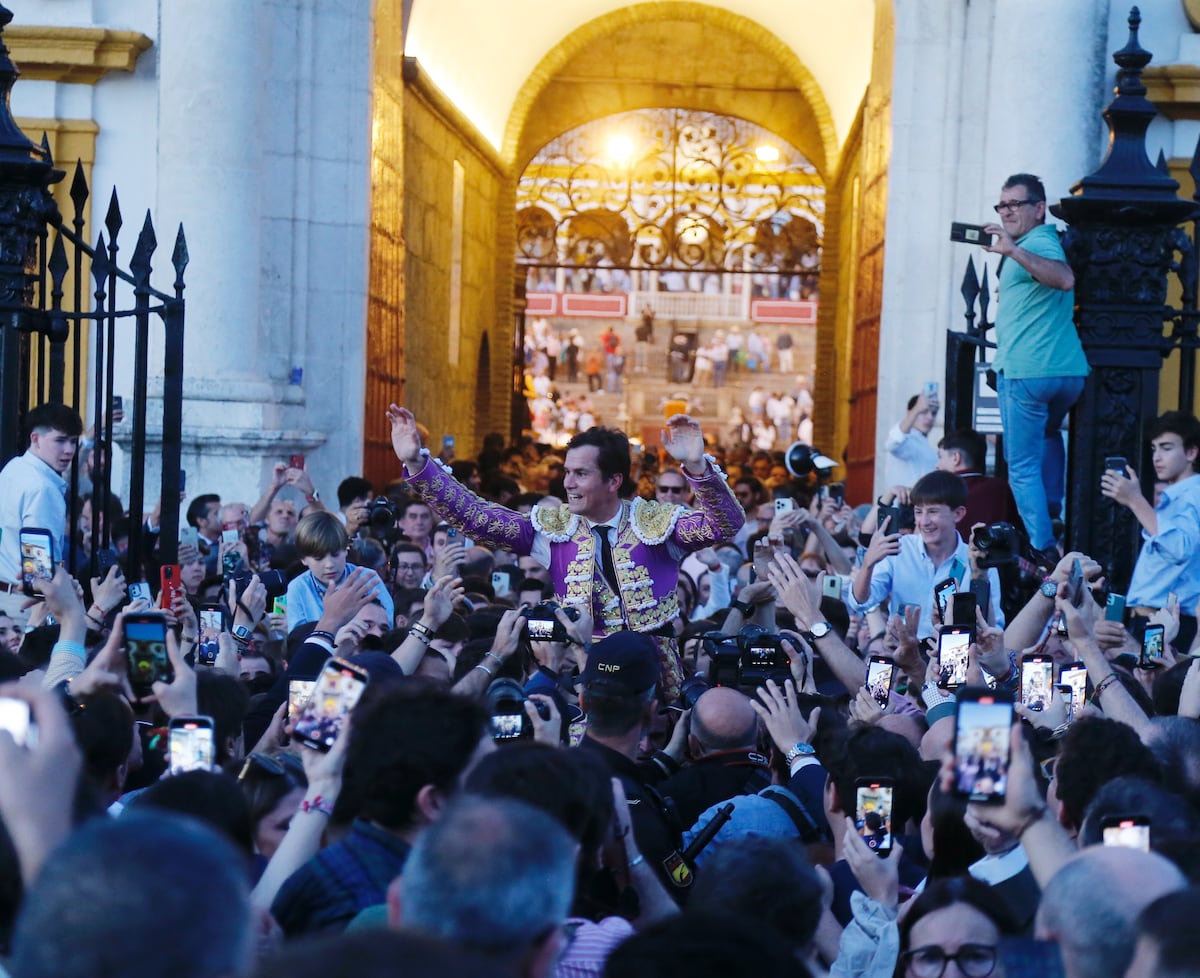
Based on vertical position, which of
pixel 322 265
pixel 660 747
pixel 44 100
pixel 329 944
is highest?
pixel 44 100

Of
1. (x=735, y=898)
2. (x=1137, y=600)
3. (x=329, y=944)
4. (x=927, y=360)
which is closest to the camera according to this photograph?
(x=329, y=944)

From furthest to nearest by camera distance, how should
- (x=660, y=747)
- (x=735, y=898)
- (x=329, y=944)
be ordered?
(x=660, y=747), (x=735, y=898), (x=329, y=944)

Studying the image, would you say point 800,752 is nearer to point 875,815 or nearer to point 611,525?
point 875,815

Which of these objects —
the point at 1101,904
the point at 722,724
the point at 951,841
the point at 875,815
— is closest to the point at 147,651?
the point at 722,724

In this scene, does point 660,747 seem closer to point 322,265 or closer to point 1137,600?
point 1137,600

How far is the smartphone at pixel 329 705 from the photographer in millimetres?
4195

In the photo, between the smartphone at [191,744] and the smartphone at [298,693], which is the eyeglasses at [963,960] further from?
the smartphone at [298,693]

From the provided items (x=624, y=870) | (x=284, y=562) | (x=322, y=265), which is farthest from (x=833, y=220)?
(x=624, y=870)

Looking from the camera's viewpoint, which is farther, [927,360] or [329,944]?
[927,360]

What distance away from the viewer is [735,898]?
3559mm

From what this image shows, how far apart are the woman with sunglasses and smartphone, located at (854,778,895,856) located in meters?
1.28

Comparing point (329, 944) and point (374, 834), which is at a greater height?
point (329, 944)

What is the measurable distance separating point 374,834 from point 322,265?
499 inches

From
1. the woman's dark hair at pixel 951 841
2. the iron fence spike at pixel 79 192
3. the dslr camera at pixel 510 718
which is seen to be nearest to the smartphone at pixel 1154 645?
the woman's dark hair at pixel 951 841
